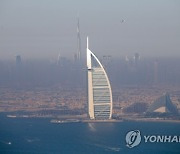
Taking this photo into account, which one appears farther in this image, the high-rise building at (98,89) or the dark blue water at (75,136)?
the high-rise building at (98,89)

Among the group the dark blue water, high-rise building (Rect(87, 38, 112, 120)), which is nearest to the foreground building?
the dark blue water

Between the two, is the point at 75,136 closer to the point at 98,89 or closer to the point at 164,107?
the point at 98,89

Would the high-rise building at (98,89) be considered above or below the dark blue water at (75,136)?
above

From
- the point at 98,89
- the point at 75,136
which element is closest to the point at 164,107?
the point at 98,89

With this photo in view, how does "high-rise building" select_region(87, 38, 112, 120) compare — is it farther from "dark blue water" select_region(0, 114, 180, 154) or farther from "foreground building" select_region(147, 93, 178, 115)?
"foreground building" select_region(147, 93, 178, 115)

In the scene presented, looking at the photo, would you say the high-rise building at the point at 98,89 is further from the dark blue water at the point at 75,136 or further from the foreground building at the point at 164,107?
the foreground building at the point at 164,107

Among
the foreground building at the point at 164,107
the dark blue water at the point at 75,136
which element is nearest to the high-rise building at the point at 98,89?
the dark blue water at the point at 75,136

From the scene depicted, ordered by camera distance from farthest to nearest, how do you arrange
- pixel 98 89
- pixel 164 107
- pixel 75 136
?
1. pixel 98 89
2. pixel 164 107
3. pixel 75 136
